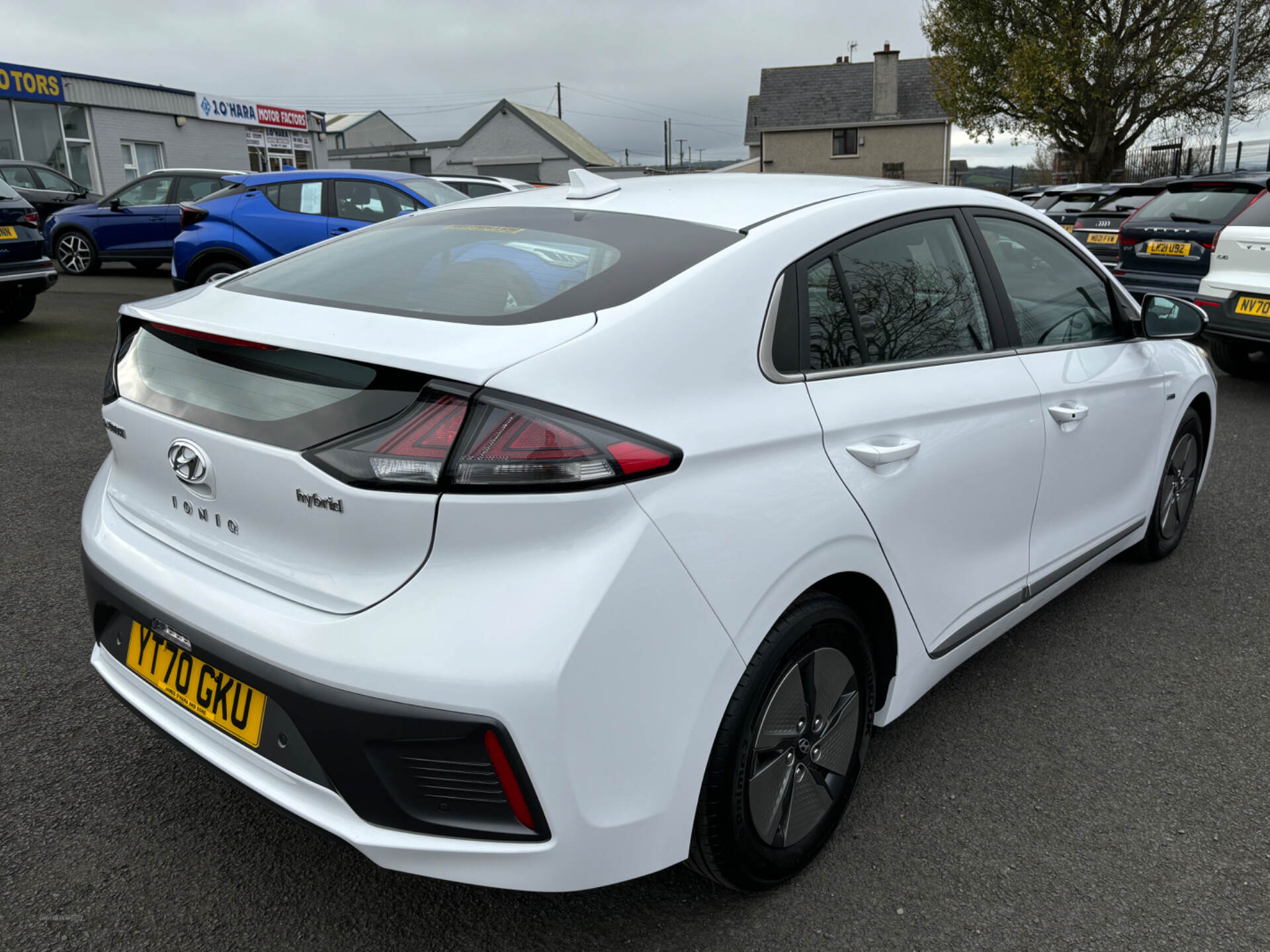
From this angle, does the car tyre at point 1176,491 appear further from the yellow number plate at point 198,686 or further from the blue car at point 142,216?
the blue car at point 142,216

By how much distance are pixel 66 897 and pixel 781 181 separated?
2.46 m

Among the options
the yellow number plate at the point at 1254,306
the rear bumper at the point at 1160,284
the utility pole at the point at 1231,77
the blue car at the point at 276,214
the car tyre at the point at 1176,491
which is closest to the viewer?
the car tyre at the point at 1176,491

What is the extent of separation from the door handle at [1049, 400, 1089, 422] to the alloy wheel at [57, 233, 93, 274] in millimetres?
15848

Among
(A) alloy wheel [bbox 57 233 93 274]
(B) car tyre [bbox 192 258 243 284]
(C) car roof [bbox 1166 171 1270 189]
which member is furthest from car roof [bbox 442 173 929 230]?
(A) alloy wheel [bbox 57 233 93 274]

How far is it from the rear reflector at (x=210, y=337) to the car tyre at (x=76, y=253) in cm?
1508

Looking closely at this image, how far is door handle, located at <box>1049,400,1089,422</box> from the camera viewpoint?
9.34 ft

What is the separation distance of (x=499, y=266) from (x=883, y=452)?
0.96 m

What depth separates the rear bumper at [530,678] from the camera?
160 centimetres

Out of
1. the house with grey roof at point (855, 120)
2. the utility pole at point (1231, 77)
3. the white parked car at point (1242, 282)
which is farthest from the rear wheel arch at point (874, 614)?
the house with grey roof at point (855, 120)

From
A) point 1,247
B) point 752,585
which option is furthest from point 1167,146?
point 752,585

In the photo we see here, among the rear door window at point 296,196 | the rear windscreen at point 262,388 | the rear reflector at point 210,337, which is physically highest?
the rear door window at point 296,196

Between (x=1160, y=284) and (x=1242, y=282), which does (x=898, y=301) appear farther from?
(x=1160, y=284)

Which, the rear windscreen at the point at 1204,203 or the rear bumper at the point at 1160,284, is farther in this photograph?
the rear bumper at the point at 1160,284

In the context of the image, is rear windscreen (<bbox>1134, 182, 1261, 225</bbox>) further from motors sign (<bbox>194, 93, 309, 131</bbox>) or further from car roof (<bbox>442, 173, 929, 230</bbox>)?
motors sign (<bbox>194, 93, 309, 131</bbox>)
